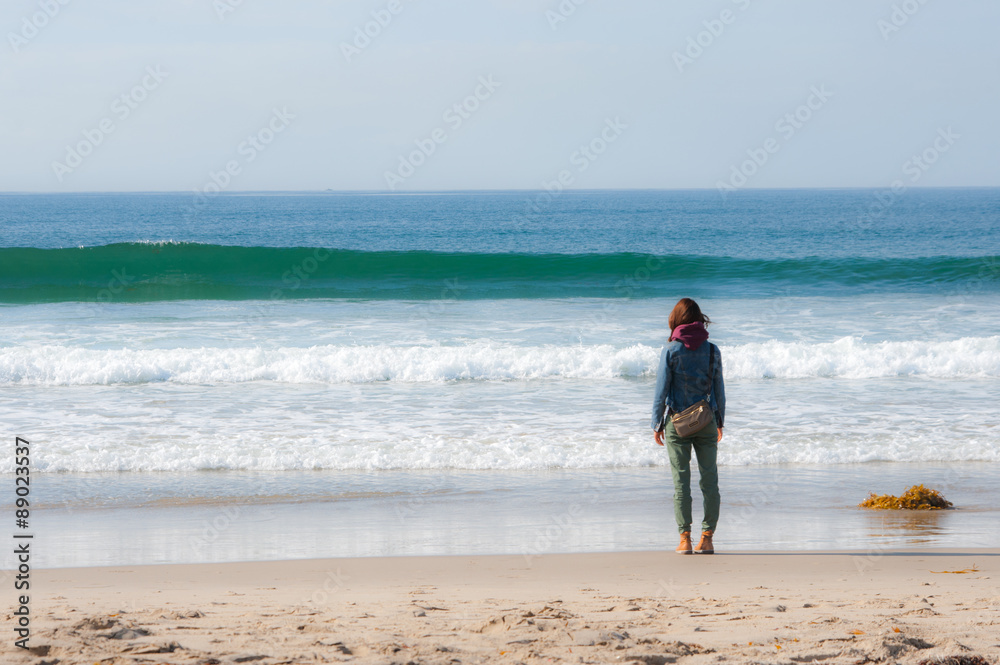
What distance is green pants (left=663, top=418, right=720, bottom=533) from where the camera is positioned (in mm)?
4520

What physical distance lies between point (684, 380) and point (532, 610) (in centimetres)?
166


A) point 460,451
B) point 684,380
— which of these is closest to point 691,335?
point 684,380

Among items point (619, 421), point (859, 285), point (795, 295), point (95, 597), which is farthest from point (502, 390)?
point (859, 285)

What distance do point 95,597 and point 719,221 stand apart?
2133 inches

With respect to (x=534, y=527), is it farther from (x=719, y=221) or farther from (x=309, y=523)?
(x=719, y=221)

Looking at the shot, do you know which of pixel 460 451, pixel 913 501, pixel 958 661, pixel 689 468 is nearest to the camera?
pixel 958 661

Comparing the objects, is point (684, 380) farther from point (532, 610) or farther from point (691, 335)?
point (532, 610)

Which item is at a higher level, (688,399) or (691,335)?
(691,335)

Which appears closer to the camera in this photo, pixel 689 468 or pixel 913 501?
pixel 689 468

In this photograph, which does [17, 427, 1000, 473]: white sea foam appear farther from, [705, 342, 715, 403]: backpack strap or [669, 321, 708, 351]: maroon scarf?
[669, 321, 708, 351]: maroon scarf

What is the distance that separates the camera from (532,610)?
3.43 metres

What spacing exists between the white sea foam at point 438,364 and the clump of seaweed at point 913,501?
5.14 meters

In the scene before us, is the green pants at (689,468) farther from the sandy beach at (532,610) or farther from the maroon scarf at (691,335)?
the maroon scarf at (691,335)

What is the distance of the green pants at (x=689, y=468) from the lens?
178 inches
